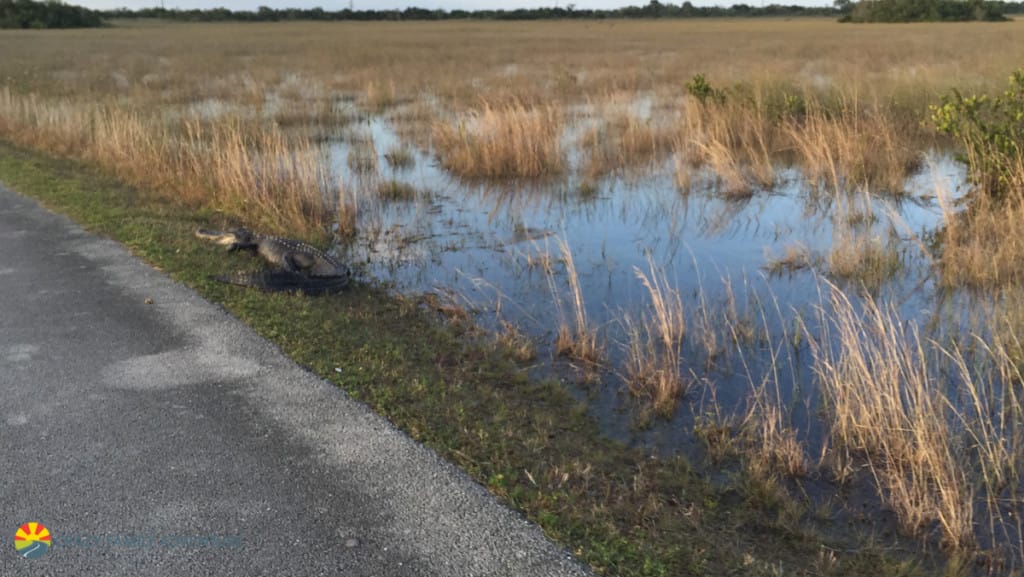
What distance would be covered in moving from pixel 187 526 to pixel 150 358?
6.90 feet

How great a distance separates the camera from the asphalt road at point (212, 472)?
3.22 m

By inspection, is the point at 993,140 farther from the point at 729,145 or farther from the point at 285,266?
the point at 285,266

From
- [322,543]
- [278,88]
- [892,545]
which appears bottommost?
[892,545]

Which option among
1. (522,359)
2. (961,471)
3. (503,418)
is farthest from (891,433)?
(522,359)

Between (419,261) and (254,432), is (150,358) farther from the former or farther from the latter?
(419,261)

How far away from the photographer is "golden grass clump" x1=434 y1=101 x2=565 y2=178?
13.1m

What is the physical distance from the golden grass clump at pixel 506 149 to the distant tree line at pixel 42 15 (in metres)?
77.3

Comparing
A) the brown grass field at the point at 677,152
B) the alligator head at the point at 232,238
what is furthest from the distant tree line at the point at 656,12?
the alligator head at the point at 232,238

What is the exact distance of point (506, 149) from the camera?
43.1 feet

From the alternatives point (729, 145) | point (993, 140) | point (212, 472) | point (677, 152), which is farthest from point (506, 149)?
point (212, 472)

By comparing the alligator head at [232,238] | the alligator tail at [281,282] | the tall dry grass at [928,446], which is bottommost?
the tall dry grass at [928,446]

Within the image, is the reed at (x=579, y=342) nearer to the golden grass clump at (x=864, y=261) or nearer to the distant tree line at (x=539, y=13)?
the golden grass clump at (x=864, y=261)

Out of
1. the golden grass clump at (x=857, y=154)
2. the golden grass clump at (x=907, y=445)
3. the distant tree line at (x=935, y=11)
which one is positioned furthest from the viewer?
the distant tree line at (x=935, y=11)

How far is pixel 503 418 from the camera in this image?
4.68 metres
